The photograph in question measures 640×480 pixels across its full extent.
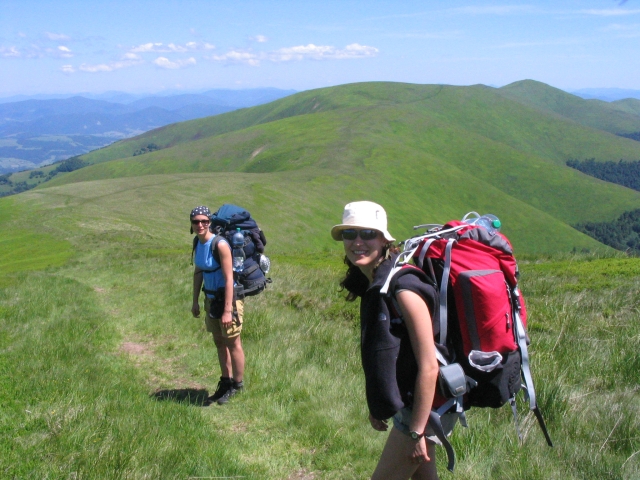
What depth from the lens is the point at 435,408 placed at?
10.1 ft

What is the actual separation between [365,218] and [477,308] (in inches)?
34.7

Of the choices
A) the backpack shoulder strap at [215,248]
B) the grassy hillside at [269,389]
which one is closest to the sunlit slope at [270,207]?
the grassy hillside at [269,389]

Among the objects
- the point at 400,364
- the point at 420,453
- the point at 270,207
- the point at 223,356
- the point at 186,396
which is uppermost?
the point at 400,364

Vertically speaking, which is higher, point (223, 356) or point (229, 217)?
point (229, 217)

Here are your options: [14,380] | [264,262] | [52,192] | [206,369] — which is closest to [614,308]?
[264,262]

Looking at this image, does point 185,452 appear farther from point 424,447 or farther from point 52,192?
point 52,192

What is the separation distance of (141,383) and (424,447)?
205 inches

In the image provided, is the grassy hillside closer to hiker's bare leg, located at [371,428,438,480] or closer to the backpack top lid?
hiker's bare leg, located at [371,428,438,480]

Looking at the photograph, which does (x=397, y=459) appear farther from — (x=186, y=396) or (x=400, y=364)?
(x=186, y=396)

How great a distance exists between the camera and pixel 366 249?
3.31 metres

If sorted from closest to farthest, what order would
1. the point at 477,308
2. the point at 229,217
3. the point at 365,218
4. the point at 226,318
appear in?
the point at 477,308, the point at 365,218, the point at 226,318, the point at 229,217

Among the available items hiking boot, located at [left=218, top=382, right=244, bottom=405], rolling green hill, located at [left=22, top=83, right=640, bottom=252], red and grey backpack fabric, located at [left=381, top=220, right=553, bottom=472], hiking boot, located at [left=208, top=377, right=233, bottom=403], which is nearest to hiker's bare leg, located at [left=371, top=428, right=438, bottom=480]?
red and grey backpack fabric, located at [left=381, top=220, right=553, bottom=472]

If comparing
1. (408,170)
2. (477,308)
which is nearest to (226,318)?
(477,308)

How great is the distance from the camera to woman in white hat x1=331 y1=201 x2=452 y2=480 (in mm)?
2836
